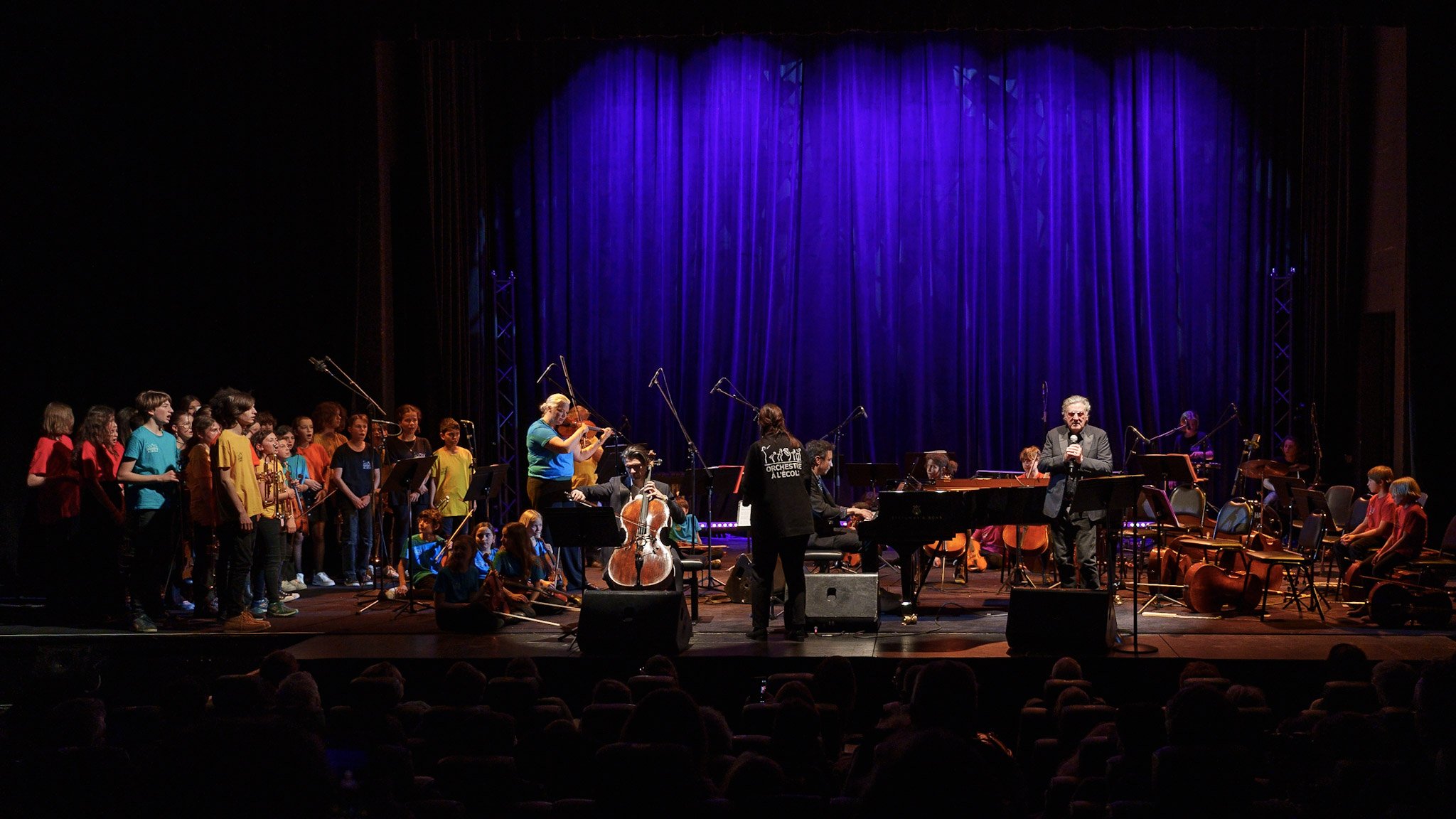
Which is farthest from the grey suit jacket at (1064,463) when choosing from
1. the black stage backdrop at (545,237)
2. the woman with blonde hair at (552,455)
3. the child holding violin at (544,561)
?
the black stage backdrop at (545,237)

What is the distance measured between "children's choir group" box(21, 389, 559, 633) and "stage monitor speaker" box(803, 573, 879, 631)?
7.36ft

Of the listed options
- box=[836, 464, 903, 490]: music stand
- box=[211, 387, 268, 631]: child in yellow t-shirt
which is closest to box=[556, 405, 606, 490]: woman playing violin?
box=[836, 464, 903, 490]: music stand

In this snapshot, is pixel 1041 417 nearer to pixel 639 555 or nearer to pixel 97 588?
pixel 639 555

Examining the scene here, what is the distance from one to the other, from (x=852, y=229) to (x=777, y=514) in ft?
26.8

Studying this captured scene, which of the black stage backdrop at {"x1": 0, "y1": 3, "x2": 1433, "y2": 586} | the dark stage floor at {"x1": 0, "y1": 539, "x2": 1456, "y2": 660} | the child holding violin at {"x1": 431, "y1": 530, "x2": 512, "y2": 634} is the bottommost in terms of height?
the dark stage floor at {"x1": 0, "y1": 539, "x2": 1456, "y2": 660}

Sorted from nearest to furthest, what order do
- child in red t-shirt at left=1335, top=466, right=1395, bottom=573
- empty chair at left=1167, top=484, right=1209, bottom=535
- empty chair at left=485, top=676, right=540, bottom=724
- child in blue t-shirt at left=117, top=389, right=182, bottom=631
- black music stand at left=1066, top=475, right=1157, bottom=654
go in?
empty chair at left=485, top=676, right=540, bottom=724 → black music stand at left=1066, top=475, right=1157, bottom=654 → child in blue t-shirt at left=117, top=389, right=182, bottom=631 → child in red t-shirt at left=1335, top=466, right=1395, bottom=573 → empty chair at left=1167, top=484, right=1209, bottom=535

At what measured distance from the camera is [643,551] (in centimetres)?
862

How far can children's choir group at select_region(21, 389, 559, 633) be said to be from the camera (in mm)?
8320

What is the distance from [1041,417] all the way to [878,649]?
821 cm

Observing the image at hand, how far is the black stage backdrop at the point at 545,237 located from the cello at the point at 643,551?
512cm

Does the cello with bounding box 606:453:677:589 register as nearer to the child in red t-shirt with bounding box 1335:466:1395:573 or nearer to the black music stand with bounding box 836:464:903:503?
the black music stand with bounding box 836:464:903:503

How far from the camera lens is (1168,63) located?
1454 cm

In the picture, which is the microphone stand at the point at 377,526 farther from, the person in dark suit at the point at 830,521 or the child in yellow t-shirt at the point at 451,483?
the person in dark suit at the point at 830,521

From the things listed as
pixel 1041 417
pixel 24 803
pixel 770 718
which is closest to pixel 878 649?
pixel 770 718
